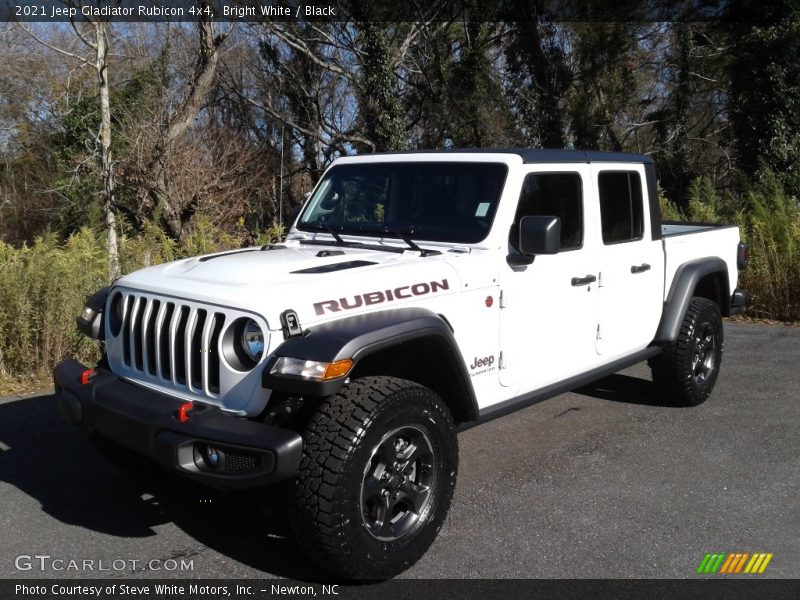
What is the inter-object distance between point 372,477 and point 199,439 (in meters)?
0.75

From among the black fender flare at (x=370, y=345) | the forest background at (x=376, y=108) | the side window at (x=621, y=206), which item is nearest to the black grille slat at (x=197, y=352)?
the black fender flare at (x=370, y=345)

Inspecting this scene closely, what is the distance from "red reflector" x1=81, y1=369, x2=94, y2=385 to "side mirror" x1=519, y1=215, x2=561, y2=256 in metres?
2.29

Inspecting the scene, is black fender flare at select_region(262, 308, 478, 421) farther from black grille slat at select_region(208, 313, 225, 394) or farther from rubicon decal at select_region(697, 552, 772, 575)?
rubicon decal at select_region(697, 552, 772, 575)

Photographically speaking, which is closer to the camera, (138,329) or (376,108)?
(138,329)

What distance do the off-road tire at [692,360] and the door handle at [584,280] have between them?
1.27 m

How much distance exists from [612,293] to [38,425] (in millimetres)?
4082

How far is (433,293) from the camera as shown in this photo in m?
3.79

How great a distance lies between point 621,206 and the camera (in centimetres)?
518

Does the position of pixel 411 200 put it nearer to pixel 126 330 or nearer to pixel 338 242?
pixel 338 242

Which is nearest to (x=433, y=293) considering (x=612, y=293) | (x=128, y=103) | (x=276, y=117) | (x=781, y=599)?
(x=612, y=293)

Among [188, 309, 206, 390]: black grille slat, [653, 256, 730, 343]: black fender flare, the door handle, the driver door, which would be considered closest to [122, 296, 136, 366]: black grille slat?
[188, 309, 206, 390]: black grille slat

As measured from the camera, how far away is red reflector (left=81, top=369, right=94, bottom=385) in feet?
12.5

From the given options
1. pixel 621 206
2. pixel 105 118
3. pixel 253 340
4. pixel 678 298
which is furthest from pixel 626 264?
pixel 105 118

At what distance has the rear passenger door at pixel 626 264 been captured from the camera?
16.3ft
